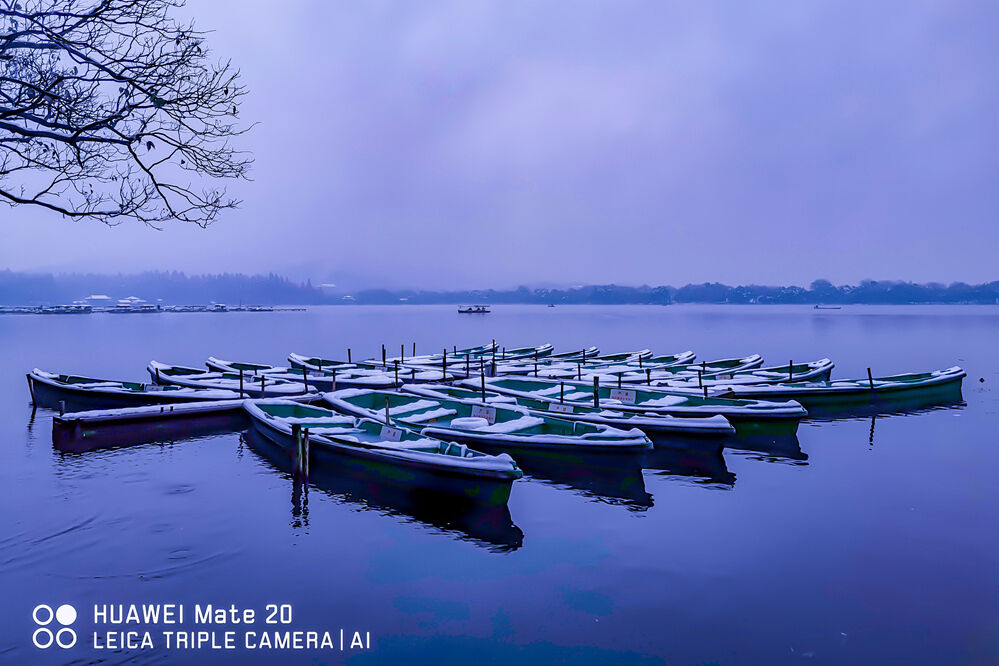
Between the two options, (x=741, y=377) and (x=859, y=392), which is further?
(x=741, y=377)

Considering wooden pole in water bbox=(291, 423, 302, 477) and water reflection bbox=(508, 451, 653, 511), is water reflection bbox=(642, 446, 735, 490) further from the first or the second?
wooden pole in water bbox=(291, 423, 302, 477)

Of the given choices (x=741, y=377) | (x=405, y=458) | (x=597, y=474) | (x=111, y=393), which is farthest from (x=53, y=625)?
(x=741, y=377)

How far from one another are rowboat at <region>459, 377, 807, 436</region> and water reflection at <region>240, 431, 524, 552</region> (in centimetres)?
884

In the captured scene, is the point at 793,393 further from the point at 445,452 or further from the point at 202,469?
the point at 202,469

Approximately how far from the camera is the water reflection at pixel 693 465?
1931cm

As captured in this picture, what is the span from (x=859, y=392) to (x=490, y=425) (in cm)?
2094

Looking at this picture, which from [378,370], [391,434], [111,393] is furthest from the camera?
[378,370]

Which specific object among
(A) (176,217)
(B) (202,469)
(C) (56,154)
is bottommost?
(B) (202,469)

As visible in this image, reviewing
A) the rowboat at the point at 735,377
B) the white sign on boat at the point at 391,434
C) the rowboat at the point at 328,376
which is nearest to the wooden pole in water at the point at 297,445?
the white sign on boat at the point at 391,434

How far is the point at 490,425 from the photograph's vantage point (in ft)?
66.5

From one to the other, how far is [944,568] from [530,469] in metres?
10.6

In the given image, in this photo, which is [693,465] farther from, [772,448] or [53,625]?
[53,625]

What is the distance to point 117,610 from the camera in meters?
10.6

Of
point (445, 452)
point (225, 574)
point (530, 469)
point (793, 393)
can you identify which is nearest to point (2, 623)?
point (225, 574)
